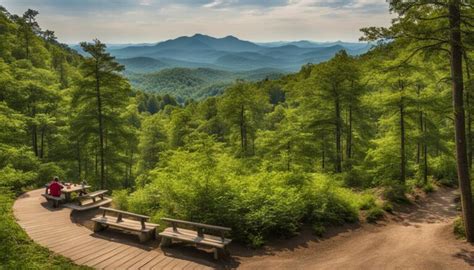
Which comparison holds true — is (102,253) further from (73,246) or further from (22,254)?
(22,254)

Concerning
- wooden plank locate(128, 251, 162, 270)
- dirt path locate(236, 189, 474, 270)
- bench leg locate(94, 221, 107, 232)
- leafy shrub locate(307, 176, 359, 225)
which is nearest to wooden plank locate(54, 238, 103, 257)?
bench leg locate(94, 221, 107, 232)

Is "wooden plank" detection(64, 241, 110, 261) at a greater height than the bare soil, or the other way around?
"wooden plank" detection(64, 241, 110, 261)

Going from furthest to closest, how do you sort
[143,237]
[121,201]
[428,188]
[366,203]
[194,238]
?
[428,188] < [366,203] < [121,201] < [143,237] < [194,238]

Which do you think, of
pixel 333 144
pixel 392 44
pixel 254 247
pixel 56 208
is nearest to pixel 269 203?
pixel 254 247

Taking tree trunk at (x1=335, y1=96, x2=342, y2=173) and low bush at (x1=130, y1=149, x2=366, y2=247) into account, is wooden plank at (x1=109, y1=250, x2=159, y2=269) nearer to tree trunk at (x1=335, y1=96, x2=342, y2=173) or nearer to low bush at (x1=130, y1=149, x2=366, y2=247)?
low bush at (x1=130, y1=149, x2=366, y2=247)

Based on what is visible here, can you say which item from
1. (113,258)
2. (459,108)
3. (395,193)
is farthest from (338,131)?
(113,258)

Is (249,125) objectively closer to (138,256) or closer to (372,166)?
(372,166)

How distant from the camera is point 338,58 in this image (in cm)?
2556

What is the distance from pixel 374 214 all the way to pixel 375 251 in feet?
13.7

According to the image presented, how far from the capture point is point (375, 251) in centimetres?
1095

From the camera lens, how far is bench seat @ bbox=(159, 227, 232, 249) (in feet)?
31.9

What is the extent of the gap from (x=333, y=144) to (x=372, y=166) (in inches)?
183

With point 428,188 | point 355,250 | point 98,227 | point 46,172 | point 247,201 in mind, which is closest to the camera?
point 355,250

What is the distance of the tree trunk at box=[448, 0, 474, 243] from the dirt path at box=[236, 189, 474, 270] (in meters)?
1.08
